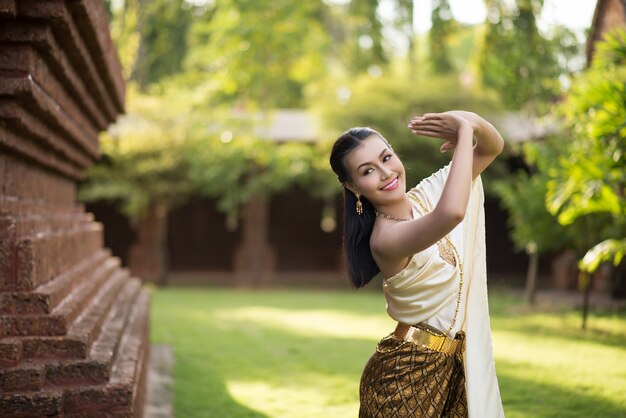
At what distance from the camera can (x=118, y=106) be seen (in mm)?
6516

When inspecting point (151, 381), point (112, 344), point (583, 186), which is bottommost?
point (151, 381)

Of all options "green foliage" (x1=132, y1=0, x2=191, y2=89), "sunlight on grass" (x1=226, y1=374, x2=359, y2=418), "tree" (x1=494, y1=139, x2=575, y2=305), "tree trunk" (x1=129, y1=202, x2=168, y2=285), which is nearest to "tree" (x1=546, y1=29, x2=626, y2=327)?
"sunlight on grass" (x1=226, y1=374, x2=359, y2=418)

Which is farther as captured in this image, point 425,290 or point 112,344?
point 112,344

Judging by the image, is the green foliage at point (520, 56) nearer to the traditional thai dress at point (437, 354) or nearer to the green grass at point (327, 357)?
the green grass at point (327, 357)

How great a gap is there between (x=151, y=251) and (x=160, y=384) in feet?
38.9

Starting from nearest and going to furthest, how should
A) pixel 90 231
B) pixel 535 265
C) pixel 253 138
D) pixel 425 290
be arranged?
pixel 425 290 < pixel 90 231 < pixel 535 265 < pixel 253 138

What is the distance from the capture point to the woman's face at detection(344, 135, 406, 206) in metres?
2.94

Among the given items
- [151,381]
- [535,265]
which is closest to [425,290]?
[151,381]

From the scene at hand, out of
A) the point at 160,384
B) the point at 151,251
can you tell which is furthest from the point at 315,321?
the point at 151,251

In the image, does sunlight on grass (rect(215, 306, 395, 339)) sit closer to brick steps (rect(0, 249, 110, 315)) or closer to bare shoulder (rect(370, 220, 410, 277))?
brick steps (rect(0, 249, 110, 315))

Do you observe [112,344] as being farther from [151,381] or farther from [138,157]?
[138,157]

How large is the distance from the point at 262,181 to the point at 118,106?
11.1 meters

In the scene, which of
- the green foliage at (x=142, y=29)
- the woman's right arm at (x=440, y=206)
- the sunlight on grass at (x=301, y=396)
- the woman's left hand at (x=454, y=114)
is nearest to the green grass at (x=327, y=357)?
the sunlight on grass at (x=301, y=396)

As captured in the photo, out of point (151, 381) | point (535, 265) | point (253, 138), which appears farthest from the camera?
point (253, 138)
